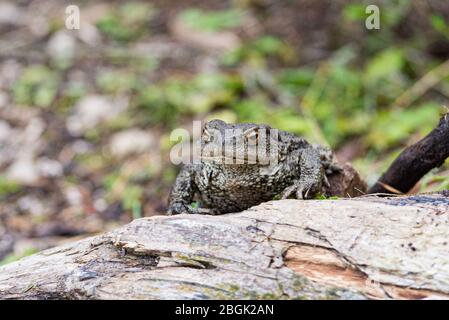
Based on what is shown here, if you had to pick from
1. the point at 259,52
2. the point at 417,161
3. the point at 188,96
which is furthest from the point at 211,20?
the point at 417,161

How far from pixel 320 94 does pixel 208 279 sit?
594 cm

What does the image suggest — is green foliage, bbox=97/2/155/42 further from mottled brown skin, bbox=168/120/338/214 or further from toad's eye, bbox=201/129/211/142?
toad's eye, bbox=201/129/211/142

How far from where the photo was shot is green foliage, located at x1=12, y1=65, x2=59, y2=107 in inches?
356

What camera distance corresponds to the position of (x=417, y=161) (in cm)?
401

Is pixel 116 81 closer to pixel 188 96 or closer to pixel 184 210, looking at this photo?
pixel 188 96

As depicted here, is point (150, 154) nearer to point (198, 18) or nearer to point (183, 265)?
point (198, 18)

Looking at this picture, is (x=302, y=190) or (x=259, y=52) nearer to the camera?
(x=302, y=190)

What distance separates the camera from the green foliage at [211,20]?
32.6 ft

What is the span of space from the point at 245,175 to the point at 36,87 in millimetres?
6557

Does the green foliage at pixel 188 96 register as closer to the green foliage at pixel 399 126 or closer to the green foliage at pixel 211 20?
the green foliage at pixel 211 20

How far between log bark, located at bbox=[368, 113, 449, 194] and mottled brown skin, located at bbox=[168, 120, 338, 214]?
57 cm

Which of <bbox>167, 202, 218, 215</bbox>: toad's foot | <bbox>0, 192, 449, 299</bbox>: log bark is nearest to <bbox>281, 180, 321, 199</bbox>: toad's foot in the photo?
<bbox>0, 192, 449, 299</bbox>: log bark
